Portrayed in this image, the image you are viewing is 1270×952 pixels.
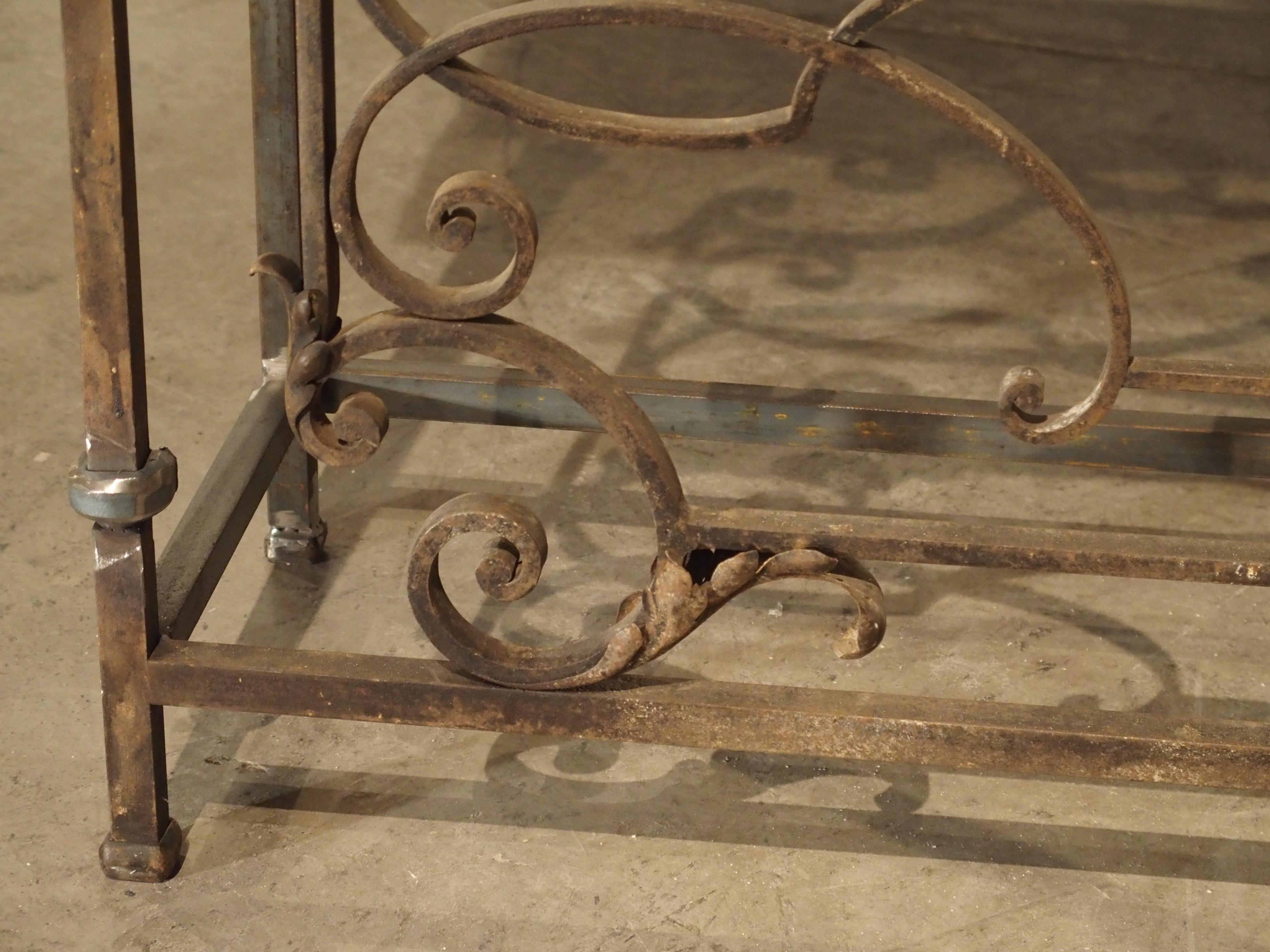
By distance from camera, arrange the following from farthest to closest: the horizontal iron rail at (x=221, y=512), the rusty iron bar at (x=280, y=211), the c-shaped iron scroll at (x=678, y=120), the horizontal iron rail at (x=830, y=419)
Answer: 1. the horizontal iron rail at (x=830, y=419)
2. the rusty iron bar at (x=280, y=211)
3. the horizontal iron rail at (x=221, y=512)
4. the c-shaped iron scroll at (x=678, y=120)

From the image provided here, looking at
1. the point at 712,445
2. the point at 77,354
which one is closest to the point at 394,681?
the point at 712,445

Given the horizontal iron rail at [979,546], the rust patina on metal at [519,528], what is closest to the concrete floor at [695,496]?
the rust patina on metal at [519,528]

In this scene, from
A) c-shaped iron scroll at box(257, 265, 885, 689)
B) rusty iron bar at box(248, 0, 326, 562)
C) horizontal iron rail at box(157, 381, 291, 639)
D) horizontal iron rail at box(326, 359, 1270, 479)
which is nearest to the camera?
c-shaped iron scroll at box(257, 265, 885, 689)

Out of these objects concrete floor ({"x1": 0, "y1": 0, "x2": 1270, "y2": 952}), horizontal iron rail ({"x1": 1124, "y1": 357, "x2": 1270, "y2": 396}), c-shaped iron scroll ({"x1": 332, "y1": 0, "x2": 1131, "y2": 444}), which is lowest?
concrete floor ({"x1": 0, "y1": 0, "x2": 1270, "y2": 952})

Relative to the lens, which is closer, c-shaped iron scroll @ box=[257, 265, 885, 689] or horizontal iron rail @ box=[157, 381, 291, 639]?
c-shaped iron scroll @ box=[257, 265, 885, 689]

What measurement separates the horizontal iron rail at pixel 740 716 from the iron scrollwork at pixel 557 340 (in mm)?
42

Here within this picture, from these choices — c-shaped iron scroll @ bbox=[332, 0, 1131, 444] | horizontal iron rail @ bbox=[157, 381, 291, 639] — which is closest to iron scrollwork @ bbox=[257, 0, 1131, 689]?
c-shaped iron scroll @ bbox=[332, 0, 1131, 444]

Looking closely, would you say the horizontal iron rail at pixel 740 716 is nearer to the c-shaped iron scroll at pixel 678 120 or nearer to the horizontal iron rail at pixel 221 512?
the horizontal iron rail at pixel 221 512

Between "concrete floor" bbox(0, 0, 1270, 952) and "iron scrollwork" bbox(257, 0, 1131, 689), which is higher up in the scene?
"iron scrollwork" bbox(257, 0, 1131, 689)

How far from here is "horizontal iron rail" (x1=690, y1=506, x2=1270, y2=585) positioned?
1483 millimetres

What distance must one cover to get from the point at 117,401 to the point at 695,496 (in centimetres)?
111

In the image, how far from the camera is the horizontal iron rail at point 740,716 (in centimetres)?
153

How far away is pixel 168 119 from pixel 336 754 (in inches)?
78.6

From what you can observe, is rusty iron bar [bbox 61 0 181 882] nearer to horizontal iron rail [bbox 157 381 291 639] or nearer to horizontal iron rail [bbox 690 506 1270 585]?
horizontal iron rail [bbox 157 381 291 639]
